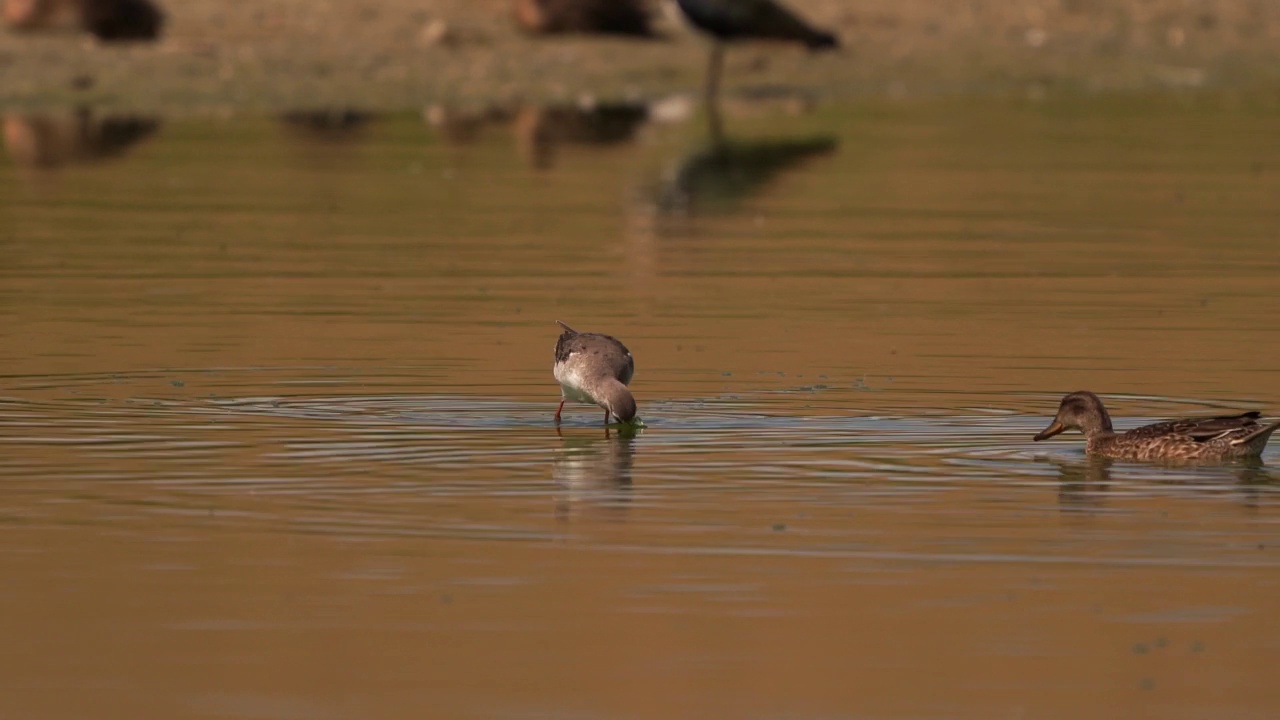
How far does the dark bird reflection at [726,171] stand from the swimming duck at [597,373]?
375 inches

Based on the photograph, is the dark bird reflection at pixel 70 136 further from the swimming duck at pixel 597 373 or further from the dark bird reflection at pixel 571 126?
the swimming duck at pixel 597 373

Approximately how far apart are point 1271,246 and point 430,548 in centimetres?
1158

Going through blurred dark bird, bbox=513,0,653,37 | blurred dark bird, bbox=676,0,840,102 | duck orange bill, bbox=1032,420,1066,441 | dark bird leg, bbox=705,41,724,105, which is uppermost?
blurred dark bird, bbox=513,0,653,37

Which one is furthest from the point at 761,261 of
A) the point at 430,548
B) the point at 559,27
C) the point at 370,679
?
the point at 559,27

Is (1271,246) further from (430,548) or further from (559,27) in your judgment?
(559,27)

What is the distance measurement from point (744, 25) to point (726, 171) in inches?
365

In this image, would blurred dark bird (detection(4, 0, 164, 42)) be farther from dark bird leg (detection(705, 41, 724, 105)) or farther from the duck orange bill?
the duck orange bill

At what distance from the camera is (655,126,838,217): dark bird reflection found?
911 inches

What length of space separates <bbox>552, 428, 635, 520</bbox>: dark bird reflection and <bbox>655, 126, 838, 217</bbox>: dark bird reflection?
10.1 meters

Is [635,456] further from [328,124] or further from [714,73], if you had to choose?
[714,73]

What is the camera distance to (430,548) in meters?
9.61

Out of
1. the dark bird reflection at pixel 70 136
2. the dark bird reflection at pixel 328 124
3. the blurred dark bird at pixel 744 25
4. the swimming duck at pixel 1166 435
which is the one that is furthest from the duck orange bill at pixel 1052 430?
the blurred dark bird at pixel 744 25

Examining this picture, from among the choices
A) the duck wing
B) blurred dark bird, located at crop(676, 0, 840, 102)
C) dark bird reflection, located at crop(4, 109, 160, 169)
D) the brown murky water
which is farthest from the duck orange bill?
blurred dark bird, located at crop(676, 0, 840, 102)

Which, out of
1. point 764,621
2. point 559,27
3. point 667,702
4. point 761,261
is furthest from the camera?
point 559,27
